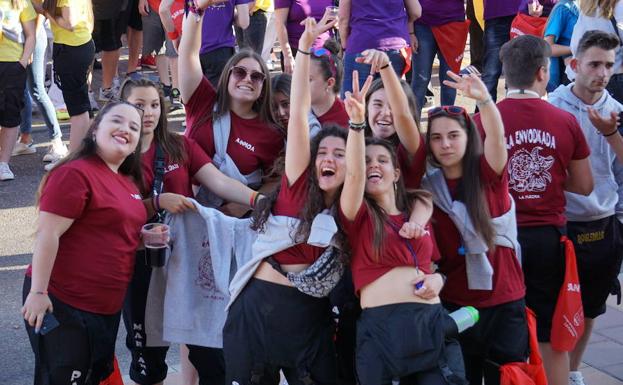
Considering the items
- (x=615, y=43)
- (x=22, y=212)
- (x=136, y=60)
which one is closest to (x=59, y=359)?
(x=615, y=43)

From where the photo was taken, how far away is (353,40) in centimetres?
768

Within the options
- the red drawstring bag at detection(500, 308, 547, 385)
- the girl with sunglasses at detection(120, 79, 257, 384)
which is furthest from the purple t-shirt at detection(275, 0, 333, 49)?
the red drawstring bag at detection(500, 308, 547, 385)

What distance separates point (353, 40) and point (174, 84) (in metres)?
3.38

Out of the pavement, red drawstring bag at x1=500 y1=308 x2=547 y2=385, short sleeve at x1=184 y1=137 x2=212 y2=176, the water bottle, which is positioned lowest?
the pavement

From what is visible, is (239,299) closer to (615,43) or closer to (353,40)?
(615,43)

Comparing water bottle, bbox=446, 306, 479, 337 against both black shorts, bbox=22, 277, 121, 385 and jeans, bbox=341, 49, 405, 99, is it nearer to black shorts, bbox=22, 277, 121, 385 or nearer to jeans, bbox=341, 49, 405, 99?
black shorts, bbox=22, 277, 121, 385

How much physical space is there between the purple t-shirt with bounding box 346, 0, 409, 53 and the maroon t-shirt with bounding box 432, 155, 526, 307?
364 centimetres

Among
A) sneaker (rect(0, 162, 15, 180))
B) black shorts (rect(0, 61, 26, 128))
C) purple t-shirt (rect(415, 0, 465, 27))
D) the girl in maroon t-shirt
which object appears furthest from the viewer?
purple t-shirt (rect(415, 0, 465, 27))

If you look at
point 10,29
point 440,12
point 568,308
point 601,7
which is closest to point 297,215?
point 568,308

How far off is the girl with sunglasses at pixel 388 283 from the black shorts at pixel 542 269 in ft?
2.66

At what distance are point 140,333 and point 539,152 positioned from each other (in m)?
2.04

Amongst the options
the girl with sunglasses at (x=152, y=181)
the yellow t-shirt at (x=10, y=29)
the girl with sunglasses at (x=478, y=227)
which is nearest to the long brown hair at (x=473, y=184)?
the girl with sunglasses at (x=478, y=227)

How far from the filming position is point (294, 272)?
387 cm

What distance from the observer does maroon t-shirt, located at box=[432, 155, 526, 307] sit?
4.08 meters
